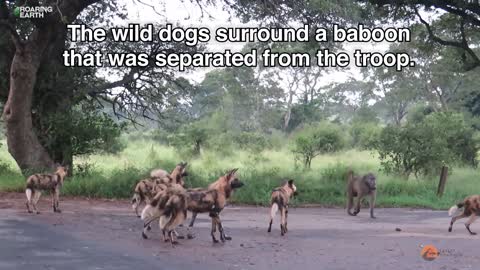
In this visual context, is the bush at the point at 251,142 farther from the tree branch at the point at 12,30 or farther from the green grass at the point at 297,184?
the tree branch at the point at 12,30

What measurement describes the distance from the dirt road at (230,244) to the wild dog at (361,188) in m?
0.94

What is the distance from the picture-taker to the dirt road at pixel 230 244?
832 centimetres

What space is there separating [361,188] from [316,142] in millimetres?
15339

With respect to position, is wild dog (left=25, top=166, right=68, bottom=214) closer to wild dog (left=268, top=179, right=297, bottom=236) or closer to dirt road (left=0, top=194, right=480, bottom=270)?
dirt road (left=0, top=194, right=480, bottom=270)

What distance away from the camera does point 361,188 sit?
1505 centimetres

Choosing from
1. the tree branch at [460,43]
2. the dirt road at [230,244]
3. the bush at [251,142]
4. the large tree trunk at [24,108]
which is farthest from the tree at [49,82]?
the bush at [251,142]

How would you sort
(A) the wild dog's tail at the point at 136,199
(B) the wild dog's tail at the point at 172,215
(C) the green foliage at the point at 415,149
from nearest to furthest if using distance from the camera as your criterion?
(B) the wild dog's tail at the point at 172,215 → (A) the wild dog's tail at the point at 136,199 → (C) the green foliage at the point at 415,149

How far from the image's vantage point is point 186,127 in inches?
1401

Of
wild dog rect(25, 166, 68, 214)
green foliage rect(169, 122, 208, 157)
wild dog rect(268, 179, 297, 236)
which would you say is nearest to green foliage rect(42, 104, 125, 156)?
wild dog rect(25, 166, 68, 214)

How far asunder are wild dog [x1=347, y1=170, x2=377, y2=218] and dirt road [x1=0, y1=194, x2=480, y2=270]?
0.94 meters

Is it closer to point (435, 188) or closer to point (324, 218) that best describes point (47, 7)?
point (324, 218)

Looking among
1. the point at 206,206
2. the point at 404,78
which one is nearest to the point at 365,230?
the point at 206,206

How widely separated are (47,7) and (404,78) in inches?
1662

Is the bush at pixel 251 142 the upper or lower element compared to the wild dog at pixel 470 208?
upper
